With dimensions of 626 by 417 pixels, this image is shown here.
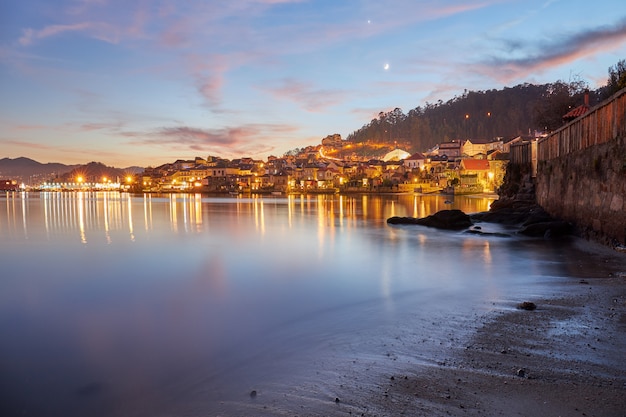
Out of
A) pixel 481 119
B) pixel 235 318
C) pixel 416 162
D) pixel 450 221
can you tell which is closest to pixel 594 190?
pixel 450 221

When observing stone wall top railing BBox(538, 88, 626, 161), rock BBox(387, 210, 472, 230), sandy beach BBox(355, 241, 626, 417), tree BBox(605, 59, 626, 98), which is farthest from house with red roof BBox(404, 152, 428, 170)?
sandy beach BBox(355, 241, 626, 417)

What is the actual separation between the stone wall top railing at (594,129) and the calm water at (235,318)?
429 cm

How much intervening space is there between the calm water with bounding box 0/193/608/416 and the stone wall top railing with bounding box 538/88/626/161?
4.29 m

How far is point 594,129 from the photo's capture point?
17.3 m

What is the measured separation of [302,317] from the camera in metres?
9.32

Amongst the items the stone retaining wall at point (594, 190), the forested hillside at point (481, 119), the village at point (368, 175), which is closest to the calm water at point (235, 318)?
the stone retaining wall at point (594, 190)

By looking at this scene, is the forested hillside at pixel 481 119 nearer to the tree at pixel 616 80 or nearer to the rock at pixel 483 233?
the tree at pixel 616 80

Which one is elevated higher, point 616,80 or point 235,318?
point 616,80

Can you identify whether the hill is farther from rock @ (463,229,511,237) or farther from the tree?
rock @ (463,229,511,237)

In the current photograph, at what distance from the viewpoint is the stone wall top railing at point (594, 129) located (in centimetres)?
1441

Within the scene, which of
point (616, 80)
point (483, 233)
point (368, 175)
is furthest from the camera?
point (368, 175)

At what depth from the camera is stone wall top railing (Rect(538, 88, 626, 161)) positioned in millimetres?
14414

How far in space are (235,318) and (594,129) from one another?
15.5 meters

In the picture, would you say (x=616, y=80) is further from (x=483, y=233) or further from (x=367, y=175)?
(x=367, y=175)
